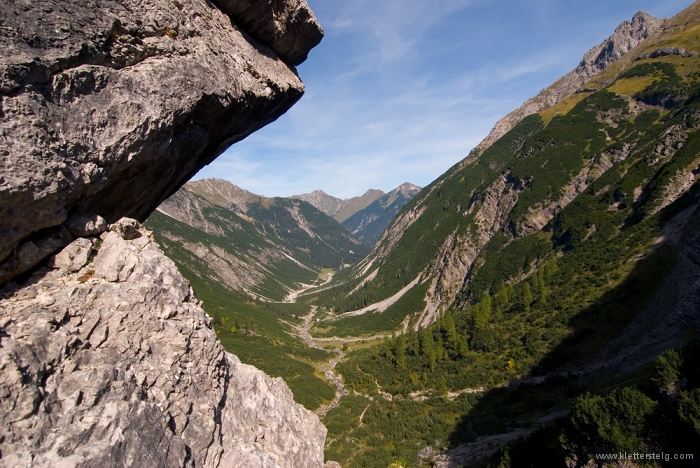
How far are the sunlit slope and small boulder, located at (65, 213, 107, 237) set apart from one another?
317 feet

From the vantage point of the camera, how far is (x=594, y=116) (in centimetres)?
14912

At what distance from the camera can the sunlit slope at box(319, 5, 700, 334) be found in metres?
94.1

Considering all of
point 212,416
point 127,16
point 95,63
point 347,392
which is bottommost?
point 347,392

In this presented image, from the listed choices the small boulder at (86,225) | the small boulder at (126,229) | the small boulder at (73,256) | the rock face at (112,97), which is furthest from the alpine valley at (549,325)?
the small boulder at (86,225)

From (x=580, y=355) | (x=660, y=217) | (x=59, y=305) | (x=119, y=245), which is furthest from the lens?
(x=660, y=217)

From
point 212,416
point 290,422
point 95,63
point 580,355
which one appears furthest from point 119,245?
point 580,355

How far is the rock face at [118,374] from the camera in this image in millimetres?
8523

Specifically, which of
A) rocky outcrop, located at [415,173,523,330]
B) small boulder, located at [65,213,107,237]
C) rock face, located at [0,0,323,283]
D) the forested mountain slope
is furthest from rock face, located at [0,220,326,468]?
rocky outcrop, located at [415,173,523,330]

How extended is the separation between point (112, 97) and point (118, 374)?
851 centimetres

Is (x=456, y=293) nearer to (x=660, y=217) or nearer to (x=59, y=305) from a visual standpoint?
(x=660, y=217)

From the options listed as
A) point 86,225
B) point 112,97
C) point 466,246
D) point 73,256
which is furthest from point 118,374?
point 466,246

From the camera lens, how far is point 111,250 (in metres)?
12.0

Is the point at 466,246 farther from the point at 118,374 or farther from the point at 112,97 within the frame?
the point at 118,374

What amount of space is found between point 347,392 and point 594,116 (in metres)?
149
